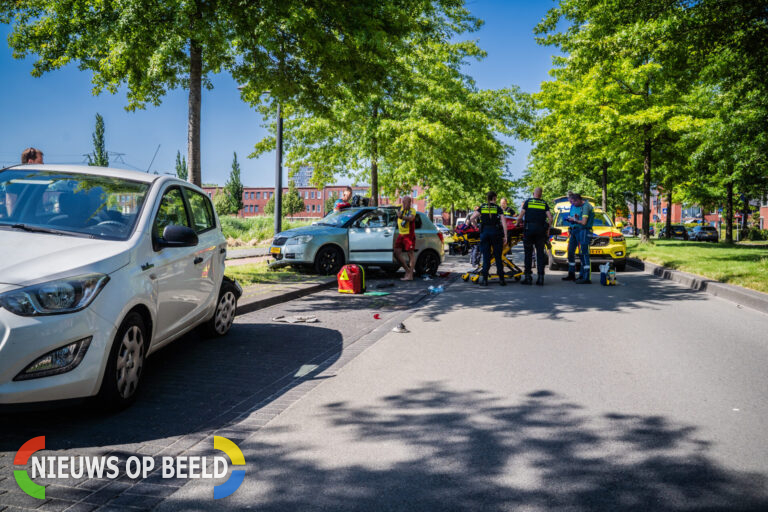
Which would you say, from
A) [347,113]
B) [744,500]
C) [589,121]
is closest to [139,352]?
[744,500]

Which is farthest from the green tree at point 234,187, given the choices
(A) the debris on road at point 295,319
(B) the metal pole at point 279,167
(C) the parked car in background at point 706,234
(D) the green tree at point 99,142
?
(A) the debris on road at point 295,319

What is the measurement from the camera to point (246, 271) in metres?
12.6

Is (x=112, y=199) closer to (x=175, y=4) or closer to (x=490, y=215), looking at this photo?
(x=175, y=4)

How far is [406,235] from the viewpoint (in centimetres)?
1317

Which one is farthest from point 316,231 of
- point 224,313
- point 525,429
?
point 525,429

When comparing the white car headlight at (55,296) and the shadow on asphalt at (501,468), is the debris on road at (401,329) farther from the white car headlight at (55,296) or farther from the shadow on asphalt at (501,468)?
the white car headlight at (55,296)

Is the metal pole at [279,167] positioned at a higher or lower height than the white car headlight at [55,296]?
higher

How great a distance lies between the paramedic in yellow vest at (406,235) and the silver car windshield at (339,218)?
1154 millimetres

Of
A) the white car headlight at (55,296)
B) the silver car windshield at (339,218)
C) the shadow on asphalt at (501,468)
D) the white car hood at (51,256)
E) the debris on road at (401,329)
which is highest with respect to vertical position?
the silver car windshield at (339,218)

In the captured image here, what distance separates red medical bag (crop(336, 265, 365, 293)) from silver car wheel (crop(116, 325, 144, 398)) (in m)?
6.63

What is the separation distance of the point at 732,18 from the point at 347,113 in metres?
11.0

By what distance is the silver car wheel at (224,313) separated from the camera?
261 inches

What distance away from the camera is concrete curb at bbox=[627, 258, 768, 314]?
955 cm

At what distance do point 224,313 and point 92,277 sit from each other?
3102mm
